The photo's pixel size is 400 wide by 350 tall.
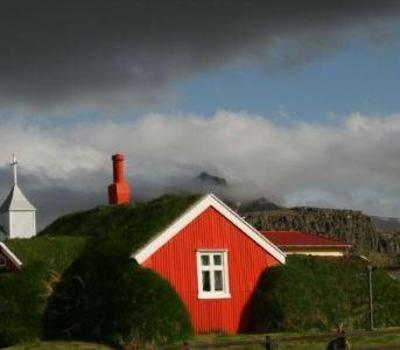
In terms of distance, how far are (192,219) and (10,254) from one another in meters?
7.10

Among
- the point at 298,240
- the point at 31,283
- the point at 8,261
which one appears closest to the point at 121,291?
the point at 31,283

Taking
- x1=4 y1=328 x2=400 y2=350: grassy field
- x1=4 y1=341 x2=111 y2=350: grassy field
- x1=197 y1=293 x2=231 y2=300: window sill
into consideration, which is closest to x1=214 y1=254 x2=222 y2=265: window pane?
x1=197 y1=293 x2=231 y2=300: window sill

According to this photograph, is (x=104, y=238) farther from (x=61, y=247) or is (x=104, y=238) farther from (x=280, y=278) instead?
(x=280, y=278)

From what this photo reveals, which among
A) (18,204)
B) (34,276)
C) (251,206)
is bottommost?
(34,276)

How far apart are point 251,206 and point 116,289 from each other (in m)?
159

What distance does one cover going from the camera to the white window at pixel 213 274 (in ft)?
122

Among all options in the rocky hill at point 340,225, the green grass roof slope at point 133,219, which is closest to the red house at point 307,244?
the green grass roof slope at point 133,219

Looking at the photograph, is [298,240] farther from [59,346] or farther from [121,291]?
[59,346]

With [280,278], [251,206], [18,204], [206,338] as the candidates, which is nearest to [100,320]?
[206,338]

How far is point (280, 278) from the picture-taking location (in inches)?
1491

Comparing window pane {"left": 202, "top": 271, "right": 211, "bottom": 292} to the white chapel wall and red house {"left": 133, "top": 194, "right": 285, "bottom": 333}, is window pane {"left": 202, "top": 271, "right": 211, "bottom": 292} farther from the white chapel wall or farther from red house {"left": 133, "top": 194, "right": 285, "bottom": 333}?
the white chapel wall

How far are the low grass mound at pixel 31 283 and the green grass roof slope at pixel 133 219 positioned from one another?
1.95 m

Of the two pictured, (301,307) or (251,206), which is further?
(251,206)

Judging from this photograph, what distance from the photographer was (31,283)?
3659cm
